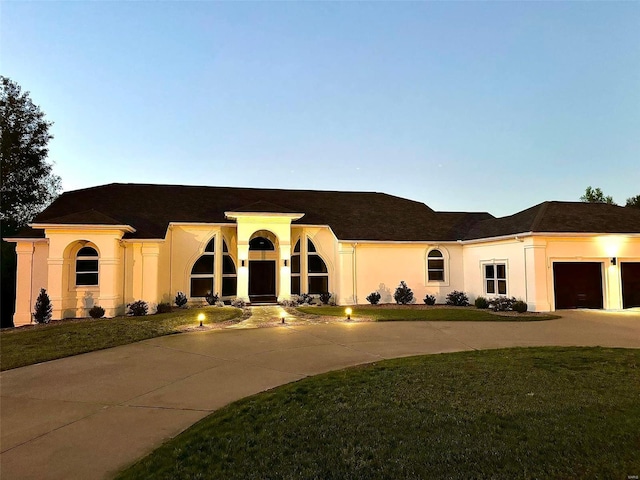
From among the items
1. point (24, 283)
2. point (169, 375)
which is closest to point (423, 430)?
point (169, 375)

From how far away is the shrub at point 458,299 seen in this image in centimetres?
1806

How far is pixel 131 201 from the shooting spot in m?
18.6

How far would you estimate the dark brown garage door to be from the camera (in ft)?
51.7

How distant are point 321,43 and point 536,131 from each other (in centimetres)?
1646

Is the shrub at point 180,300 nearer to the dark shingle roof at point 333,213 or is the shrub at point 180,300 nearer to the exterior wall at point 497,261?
the dark shingle roof at point 333,213

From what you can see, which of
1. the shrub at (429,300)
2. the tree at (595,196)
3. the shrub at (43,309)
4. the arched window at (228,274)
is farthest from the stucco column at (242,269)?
the tree at (595,196)

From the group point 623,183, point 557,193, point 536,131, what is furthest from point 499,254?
point 623,183

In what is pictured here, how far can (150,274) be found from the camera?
15844 mm

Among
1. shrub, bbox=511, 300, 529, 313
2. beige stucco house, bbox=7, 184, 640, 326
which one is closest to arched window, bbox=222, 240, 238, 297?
beige stucco house, bbox=7, 184, 640, 326

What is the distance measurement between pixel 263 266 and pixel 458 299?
10.3 m

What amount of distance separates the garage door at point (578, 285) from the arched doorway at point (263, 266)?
13434 millimetres

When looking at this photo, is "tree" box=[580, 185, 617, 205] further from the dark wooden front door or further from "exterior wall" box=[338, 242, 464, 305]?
the dark wooden front door

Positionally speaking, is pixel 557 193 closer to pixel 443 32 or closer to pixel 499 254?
pixel 499 254

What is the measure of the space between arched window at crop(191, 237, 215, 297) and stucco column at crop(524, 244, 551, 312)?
14478 millimetres
